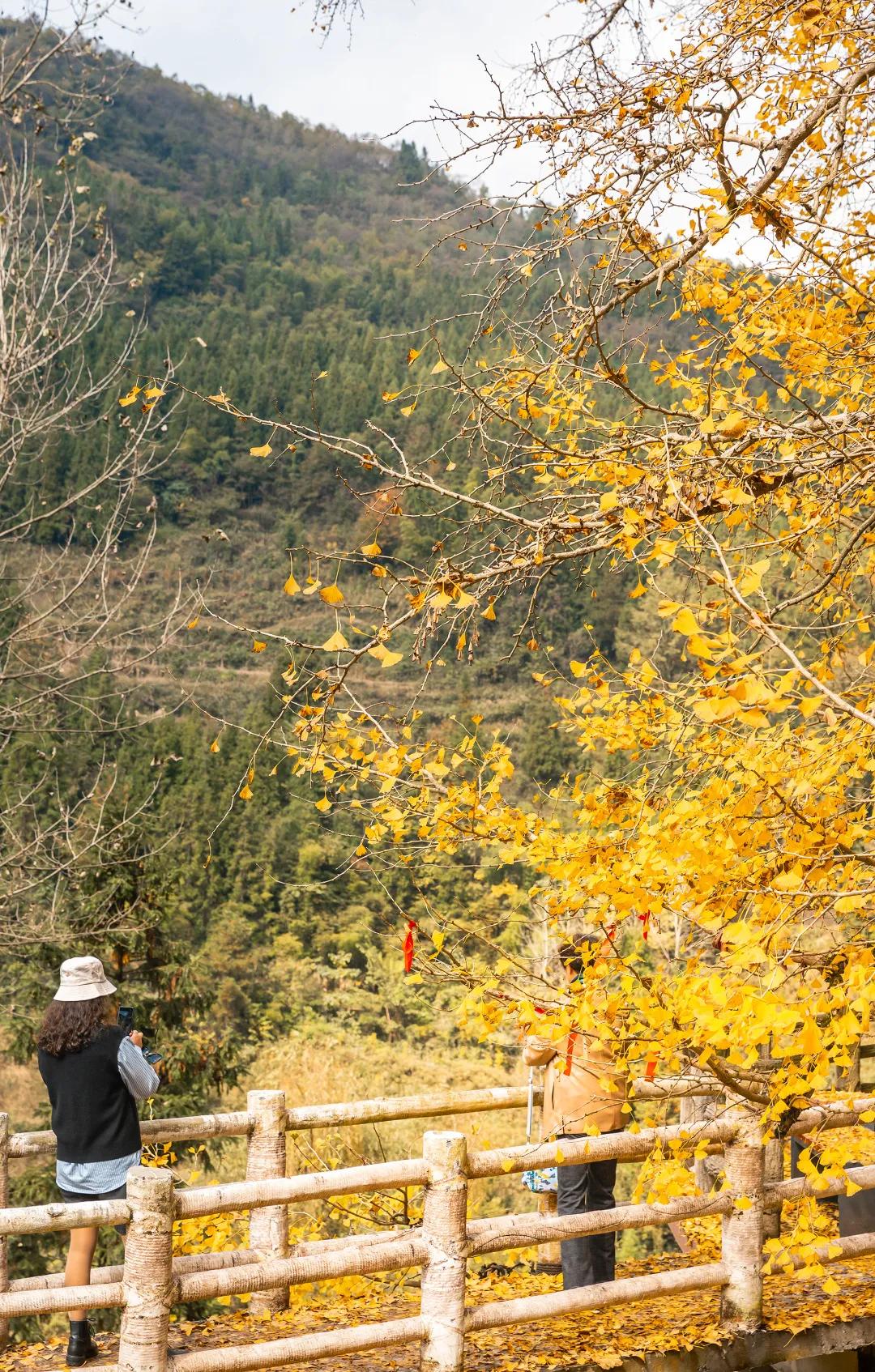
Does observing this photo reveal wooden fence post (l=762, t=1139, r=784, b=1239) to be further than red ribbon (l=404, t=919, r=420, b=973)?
Yes

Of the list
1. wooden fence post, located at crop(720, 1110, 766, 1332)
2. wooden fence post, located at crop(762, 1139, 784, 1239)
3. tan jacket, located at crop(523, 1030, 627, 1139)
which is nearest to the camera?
tan jacket, located at crop(523, 1030, 627, 1139)

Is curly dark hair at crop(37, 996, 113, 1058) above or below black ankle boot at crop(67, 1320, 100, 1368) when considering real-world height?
above

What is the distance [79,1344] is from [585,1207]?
1.80m

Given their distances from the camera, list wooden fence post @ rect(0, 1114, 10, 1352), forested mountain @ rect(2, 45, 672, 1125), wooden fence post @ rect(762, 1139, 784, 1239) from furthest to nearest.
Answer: forested mountain @ rect(2, 45, 672, 1125) → wooden fence post @ rect(762, 1139, 784, 1239) → wooden fence post @ rect(0, 1114, 10, 1352)

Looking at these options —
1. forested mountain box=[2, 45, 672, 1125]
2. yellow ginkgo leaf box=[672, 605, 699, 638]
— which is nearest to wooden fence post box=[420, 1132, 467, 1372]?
forested mountain box=[2, 45, 672, 1125]

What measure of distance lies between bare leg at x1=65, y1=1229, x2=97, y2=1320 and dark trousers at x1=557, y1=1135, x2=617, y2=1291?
5.43 ft

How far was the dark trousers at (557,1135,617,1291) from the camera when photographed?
441 centimetres

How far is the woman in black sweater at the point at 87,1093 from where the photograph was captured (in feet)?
12.7

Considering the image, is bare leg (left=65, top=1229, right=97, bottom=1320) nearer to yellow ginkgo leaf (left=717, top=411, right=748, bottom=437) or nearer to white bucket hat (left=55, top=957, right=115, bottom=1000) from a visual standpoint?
white bucket hat (left=55, top=957, right=115, bottom=1000)

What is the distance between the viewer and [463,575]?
3.86 metres

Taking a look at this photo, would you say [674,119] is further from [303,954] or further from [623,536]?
[303,954]

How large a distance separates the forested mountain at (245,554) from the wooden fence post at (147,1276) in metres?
1.14

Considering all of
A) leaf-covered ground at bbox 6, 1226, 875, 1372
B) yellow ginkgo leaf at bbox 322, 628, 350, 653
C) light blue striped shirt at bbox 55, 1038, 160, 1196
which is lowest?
leaf-covered ground at bbox 6, 1226, 875, 1372

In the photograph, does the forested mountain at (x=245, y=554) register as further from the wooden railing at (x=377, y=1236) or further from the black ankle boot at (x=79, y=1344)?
the black ankle boot at (x=79, y=1344)
